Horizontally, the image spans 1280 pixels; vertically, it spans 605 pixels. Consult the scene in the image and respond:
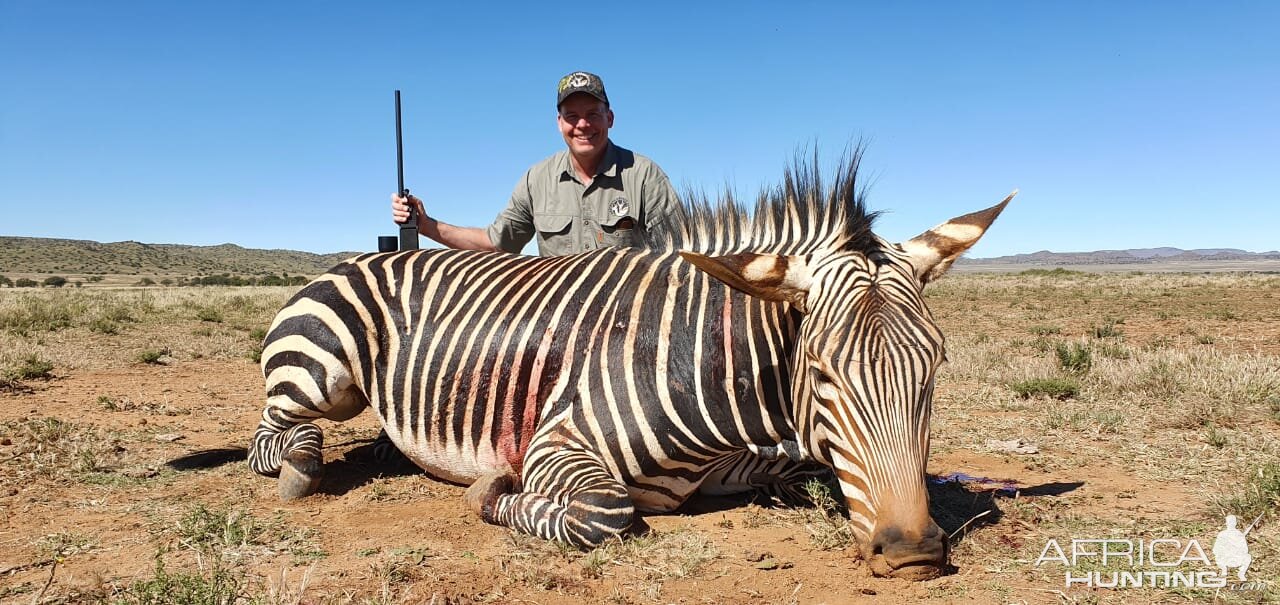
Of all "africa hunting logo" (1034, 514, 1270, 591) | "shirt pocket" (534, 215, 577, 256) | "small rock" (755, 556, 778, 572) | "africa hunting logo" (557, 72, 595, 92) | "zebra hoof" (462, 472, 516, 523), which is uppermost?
"africa hunting logo" (557, 72, 595, 92)

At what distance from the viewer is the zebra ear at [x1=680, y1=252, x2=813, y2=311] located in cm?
294

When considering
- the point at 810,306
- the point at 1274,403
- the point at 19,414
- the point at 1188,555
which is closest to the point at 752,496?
the point at 810,306

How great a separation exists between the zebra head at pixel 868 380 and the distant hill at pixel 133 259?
68.0 m

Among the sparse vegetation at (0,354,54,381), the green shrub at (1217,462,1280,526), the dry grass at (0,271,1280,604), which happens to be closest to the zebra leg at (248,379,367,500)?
the dry grass at (0,271,1280,604)

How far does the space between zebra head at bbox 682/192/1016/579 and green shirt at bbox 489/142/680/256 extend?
287 cm

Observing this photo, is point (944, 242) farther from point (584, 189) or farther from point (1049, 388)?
point (1049, 388)

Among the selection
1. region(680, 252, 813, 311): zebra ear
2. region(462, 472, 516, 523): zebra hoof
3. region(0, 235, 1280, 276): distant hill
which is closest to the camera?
region(680, 252, 813, 311): zebra ear

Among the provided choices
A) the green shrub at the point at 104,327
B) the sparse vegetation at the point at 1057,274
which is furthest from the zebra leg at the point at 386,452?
the sparse vegetation at the point at 1057,274

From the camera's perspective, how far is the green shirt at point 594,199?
19.5ft

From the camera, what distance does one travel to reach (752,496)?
4008mm

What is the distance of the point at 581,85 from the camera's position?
18.4ft

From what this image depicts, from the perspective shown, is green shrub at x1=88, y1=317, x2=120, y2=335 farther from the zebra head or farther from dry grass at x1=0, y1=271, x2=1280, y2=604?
the zebra head

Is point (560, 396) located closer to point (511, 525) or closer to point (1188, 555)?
point (511, 525)

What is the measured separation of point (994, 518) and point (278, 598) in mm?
2960
